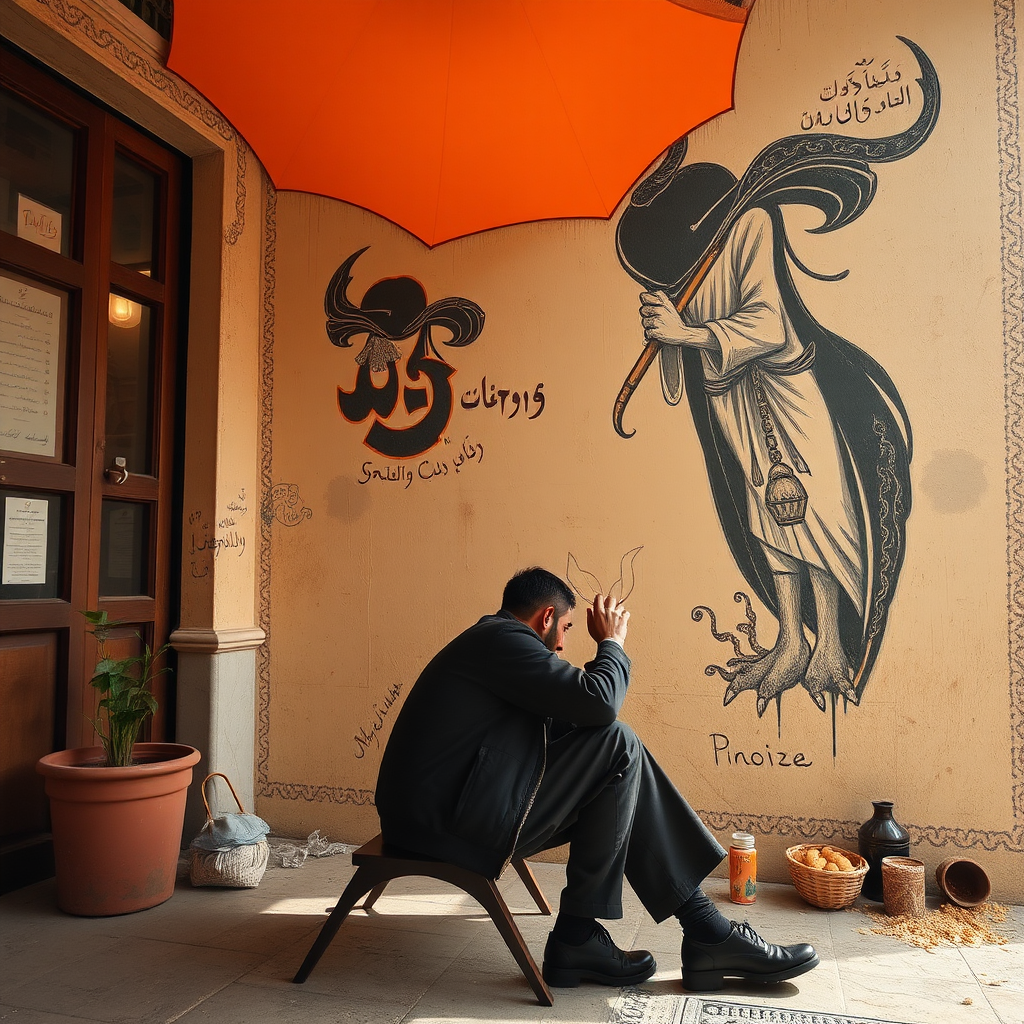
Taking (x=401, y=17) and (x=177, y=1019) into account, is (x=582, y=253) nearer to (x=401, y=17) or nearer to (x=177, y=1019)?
(x=401, y=17)

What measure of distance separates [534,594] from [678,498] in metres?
1.13

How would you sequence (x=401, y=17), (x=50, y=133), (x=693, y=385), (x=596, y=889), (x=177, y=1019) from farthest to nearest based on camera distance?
(x=693, y=385), (x=50, y=133), (x=401, y=17), (x=596, y=889), (x=177, y=1019)

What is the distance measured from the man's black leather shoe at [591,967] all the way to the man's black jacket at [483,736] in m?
0.34

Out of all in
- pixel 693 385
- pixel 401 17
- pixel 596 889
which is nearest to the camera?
pixel 596 889

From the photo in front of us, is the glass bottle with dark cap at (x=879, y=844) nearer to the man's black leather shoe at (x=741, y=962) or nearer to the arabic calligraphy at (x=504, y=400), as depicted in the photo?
the man's black leather shoe at (x=741, y=962)

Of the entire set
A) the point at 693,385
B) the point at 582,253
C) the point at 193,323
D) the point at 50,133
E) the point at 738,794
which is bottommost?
the point at 738,794

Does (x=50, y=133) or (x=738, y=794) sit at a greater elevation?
(x=50, y=133)

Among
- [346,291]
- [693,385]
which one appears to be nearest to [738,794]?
[693,385]

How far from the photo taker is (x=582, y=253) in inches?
143

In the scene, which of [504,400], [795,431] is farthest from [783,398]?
[504,400]

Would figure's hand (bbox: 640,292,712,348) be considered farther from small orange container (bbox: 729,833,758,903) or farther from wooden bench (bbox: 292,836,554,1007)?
wooden bench (bbox: 292,836,554,1007)

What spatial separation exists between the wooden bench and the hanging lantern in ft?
5.82

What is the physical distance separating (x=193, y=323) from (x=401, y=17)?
1576 millimetres

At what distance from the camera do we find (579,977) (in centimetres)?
238
